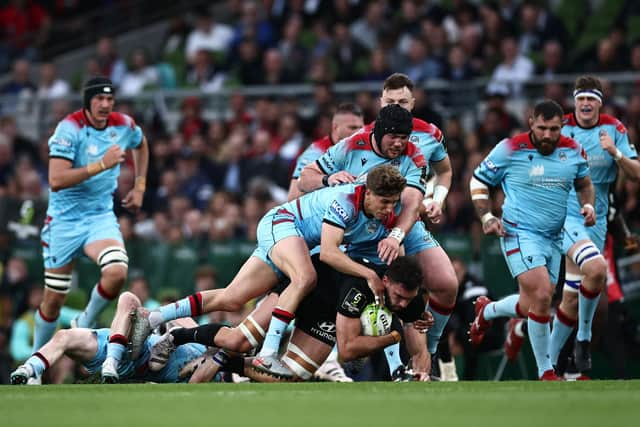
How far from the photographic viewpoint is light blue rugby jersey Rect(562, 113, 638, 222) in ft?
39.8

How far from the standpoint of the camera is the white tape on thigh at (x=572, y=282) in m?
12.0

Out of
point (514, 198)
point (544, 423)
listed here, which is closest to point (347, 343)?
point (514, 198)

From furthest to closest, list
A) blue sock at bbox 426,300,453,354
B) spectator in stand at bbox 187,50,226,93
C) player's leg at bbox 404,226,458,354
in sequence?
spectator in stand at bbox 187,50,226,93 → blue sock at bbox 426,300,453,354 → player's leg at bbox 404,226,458,354

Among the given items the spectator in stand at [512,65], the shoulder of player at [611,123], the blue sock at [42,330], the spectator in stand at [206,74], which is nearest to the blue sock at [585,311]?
the shoulder of player at [611,123]

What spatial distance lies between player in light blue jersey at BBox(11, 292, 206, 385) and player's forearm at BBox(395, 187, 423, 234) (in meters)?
2.07

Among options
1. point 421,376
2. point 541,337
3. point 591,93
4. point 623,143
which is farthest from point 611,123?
point 421,376

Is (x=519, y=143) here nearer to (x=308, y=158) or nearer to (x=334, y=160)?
(x=334, y=160)

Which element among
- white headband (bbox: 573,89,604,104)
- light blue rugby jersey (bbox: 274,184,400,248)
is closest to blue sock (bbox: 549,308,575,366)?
white headband (bbox: 573,89,604,104)

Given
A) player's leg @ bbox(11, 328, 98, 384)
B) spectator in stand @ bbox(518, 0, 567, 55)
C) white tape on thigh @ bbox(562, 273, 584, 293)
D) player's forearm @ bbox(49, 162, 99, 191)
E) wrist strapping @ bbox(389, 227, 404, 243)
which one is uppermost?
spectator in stand @ bbox(518, 0, 567, 55)

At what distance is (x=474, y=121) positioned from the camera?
55.9 feet

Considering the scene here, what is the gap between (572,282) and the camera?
12.0 m

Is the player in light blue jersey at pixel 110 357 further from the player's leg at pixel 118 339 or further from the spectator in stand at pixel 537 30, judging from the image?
the spectator in stand at pixel 537 30

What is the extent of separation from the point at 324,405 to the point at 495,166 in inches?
180

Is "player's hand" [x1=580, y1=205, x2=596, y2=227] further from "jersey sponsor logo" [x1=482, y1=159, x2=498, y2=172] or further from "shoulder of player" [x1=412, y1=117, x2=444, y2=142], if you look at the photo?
"shoulder of player" [x1=412, y1=117, x2=444, y2=142]
